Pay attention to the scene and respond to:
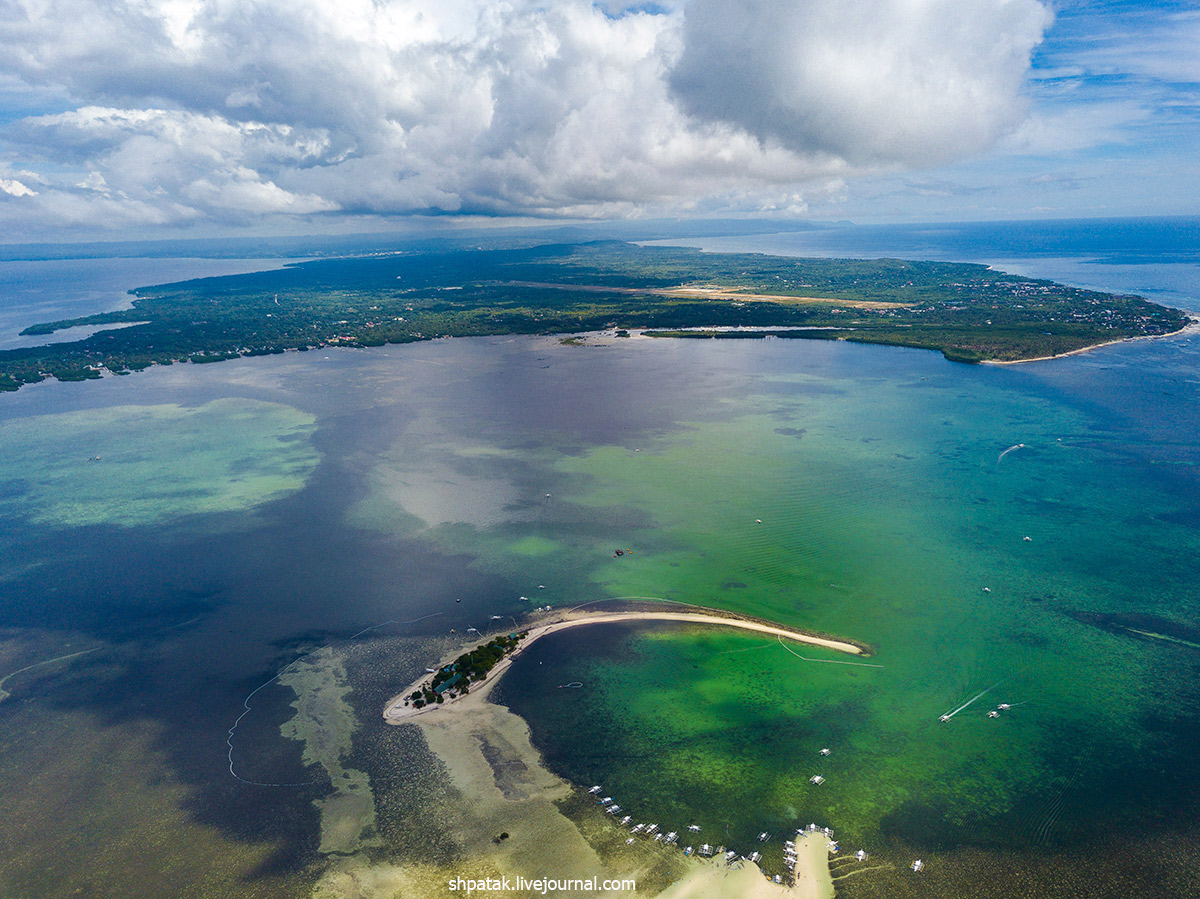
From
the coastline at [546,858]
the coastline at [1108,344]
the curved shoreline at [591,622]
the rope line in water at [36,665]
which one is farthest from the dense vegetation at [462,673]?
the coastline at [1108,344]

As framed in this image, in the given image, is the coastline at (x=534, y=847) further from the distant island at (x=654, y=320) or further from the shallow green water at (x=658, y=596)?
the distant island at (x=654, y=320)

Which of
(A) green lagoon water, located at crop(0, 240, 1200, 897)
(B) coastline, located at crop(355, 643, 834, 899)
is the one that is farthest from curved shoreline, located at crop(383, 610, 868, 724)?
(B) coastline, located at crop(355, 643, 834, 899)

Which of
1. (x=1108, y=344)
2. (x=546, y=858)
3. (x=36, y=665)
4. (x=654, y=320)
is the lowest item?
(x=546, y=858)

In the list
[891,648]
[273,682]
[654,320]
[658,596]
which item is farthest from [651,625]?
[654,320]

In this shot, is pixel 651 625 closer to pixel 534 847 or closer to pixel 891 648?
pixel 891 648

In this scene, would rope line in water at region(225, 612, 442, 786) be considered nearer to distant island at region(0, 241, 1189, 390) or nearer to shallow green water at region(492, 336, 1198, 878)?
shallow green water at region(492, 336, 1198, 878)
